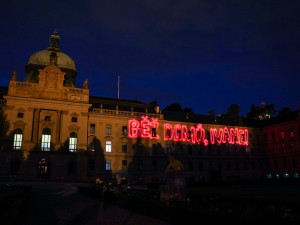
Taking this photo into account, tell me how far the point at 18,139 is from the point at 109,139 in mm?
17481

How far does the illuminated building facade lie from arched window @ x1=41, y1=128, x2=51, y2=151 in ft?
0.34

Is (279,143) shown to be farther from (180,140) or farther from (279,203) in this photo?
(279,203)

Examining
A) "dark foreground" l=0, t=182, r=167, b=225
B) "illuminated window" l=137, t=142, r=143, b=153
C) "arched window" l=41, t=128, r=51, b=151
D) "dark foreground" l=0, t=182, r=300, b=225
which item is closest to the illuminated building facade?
"arched window" l=41, t=128, r=51, b=151

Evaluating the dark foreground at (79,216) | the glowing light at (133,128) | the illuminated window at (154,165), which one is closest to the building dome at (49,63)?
the glowing light at (133,128)

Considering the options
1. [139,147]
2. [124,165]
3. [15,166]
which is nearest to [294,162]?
[139,147]

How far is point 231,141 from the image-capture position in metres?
71.9

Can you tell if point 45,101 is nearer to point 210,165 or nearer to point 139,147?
point 139,147

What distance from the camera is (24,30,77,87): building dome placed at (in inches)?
2260

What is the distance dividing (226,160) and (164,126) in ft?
64.9

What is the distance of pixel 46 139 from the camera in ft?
166

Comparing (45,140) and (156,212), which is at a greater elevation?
(45,140)

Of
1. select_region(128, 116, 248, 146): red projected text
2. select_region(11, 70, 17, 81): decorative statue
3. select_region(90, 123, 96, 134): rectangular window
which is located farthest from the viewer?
select_region(128, 116, 248, 146): red projected text

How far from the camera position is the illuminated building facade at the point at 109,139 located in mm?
49281

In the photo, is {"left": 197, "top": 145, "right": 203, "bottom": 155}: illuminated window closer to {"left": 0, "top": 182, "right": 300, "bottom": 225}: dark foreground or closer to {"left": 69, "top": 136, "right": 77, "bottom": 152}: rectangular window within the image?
{"left": 69, "top": 136, "right": 77, "bottom": 152}: rectangular window
